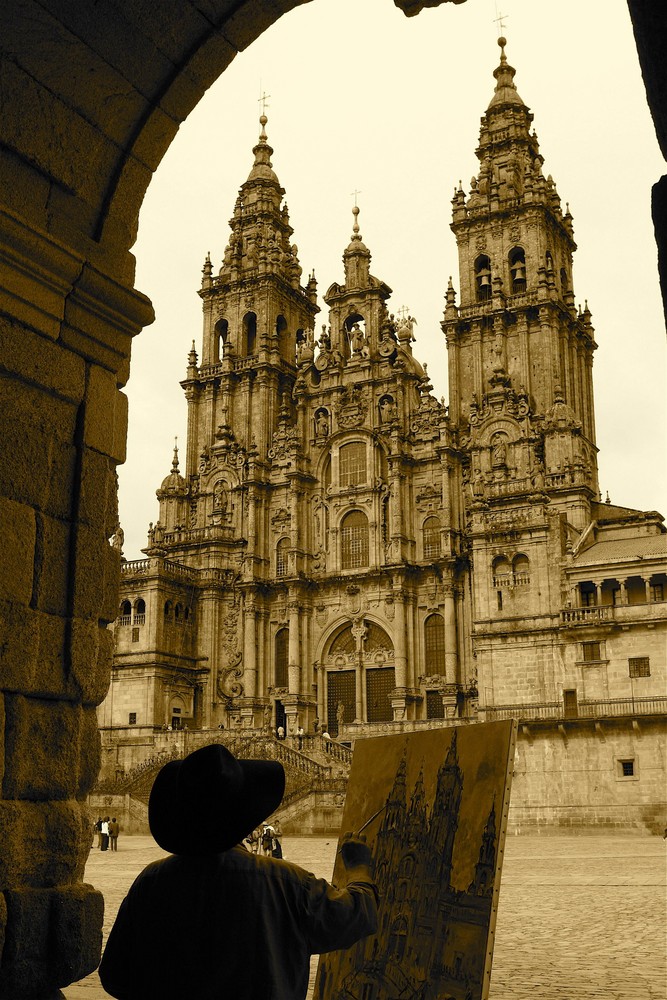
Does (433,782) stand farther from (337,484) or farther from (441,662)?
(337,484)

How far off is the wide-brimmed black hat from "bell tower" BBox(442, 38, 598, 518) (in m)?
39.6

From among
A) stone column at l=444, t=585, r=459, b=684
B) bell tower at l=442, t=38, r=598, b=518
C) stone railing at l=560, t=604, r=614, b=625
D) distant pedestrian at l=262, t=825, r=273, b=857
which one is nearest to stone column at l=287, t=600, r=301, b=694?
stone column at l=444, t=585, r=459, b=684

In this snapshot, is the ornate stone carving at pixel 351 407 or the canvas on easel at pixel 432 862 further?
the ornate stone carving at pixel 351 407

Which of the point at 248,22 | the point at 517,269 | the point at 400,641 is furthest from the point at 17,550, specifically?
the point at 517,269

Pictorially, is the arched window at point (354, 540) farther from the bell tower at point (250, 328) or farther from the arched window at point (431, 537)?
the bell tower at point (250, 328)

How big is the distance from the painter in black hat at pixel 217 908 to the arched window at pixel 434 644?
139ft

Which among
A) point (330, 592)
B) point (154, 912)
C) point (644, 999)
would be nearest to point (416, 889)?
point (154, 912)

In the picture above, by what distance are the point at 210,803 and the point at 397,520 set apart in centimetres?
4374

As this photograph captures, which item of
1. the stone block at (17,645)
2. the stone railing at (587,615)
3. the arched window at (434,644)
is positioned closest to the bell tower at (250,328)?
the arched window at (434,644)

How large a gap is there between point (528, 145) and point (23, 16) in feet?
163

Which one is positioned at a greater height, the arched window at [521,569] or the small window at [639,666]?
the arched window at [521,569]

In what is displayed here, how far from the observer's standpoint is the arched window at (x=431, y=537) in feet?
153

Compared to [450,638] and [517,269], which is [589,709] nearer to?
[450,638]

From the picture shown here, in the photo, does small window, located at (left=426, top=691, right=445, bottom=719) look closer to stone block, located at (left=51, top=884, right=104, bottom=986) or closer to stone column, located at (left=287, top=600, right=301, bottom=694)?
stone column, located at (left=287, top=600, right=301, bottom=694)
